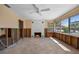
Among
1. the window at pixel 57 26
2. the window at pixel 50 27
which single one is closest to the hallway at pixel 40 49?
the window at pixel 57 26

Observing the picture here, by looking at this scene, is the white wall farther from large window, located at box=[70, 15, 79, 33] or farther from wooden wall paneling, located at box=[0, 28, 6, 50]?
wooden wall paneling, located at box=[0, 28, 6, 50]

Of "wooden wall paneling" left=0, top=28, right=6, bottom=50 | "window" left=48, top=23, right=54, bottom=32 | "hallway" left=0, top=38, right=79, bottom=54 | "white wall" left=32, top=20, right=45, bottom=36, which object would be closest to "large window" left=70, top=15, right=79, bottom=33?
"hallway" left=0, top=38, right=79, bottom=54

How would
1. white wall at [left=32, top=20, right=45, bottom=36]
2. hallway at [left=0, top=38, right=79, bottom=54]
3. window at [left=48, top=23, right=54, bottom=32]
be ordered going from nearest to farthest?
hallway at [left=0, top=38, right=79, bottom=54] < window at [left=48, top=23, right=54, bottom=32] < white wall at [left=32, top=20, right=45, bottom=36]

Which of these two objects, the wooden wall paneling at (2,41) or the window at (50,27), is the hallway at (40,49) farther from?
the window at (50,27)

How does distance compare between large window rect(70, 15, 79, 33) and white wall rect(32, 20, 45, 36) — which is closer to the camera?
large window rect(70, 15, 79, 33)

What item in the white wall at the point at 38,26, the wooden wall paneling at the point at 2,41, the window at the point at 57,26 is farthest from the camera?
the white wall at the point at 38,26

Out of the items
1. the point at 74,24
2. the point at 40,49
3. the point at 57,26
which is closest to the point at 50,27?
the point at 57,26

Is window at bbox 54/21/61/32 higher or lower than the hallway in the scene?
higher

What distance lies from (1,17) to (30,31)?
31.3 ft

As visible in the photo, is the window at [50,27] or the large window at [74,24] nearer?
the large window at [74,24]

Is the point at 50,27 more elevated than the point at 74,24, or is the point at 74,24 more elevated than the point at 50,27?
the point at 74,24

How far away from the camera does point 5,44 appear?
7.38m

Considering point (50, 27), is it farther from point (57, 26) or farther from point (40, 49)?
point (40, 49)
